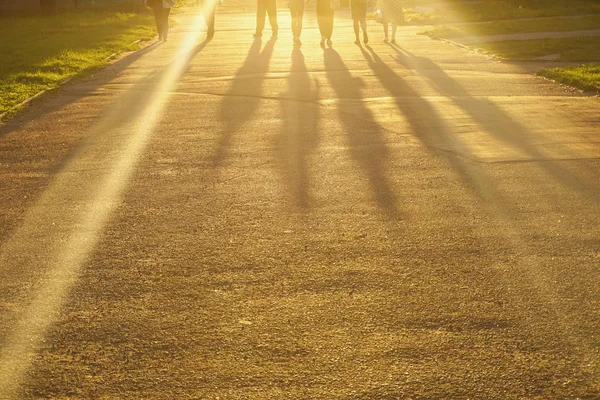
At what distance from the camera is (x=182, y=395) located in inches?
157

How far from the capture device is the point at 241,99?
12.6 m

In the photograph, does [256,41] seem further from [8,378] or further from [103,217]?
[8,378]

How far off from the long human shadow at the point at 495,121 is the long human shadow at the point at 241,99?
2.72 m

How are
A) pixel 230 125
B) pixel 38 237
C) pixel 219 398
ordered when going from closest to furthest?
pixel 219 398
pixel 38 237
pixel 230 125

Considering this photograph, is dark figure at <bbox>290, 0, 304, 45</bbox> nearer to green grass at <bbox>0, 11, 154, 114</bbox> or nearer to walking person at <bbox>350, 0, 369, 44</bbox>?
walking person at <bbox>350, 0, 369, 44</bbox>

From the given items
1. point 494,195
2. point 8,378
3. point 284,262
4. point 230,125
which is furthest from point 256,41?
point 8,378

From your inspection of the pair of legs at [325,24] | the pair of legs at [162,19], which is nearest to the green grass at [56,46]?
the pair of legs at [162,19]

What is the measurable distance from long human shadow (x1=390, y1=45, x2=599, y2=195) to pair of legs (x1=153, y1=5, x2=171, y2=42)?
27.7 ft

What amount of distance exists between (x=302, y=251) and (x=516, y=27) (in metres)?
21.1

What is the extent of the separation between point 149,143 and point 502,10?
1014 inches

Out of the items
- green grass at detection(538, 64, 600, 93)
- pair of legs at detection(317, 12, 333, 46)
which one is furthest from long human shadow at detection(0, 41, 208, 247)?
green grass at detection(538, 64, 600, 93)

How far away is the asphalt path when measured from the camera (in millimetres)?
4227

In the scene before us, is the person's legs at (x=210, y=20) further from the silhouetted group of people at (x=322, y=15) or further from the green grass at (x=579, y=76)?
the green grass at (x=579, y=76)

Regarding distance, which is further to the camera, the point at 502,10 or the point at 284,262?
the point at 502,10
